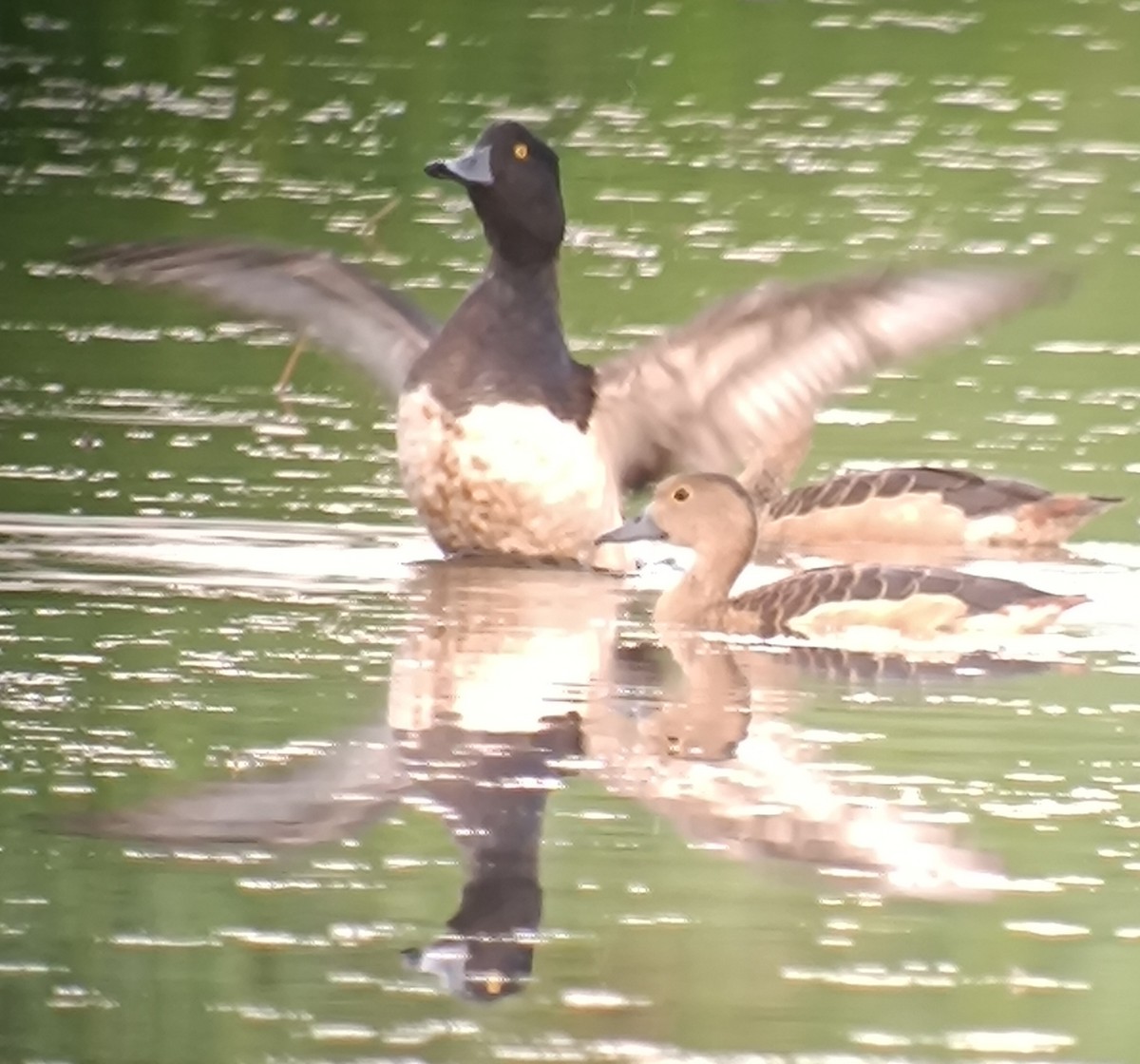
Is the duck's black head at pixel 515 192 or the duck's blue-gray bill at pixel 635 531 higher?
the duck's black head at pixel 515 192

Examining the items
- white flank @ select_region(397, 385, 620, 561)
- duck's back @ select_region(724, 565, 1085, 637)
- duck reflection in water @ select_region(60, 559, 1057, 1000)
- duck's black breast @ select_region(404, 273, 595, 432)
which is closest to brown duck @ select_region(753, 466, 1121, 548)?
duck's black breast @ select_region(404, 273, 595, 432)

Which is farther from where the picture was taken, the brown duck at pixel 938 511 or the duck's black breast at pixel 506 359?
the brown duck at pixel 938 511

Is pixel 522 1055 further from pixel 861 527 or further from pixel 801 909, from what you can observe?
pixel 861 527

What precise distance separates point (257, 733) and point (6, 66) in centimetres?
1637

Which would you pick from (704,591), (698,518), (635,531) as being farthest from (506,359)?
(704,591)

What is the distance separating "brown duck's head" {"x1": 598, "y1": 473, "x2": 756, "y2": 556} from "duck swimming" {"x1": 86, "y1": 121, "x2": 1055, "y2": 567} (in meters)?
0.42

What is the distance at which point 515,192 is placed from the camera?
11.0 metres

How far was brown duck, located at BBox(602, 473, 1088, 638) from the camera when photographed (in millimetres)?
9617

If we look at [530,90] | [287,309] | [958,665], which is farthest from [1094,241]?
[958,665]

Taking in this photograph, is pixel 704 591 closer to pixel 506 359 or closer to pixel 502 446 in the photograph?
pixel 502 446

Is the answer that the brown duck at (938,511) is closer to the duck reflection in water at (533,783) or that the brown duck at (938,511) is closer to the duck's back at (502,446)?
the duck's back at (502,446)

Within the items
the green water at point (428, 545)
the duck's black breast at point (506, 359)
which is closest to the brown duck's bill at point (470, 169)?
the duck's black breast at point (506, 359)

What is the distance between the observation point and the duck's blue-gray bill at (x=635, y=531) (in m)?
10.2

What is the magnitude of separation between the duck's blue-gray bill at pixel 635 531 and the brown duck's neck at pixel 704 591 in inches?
7.2
